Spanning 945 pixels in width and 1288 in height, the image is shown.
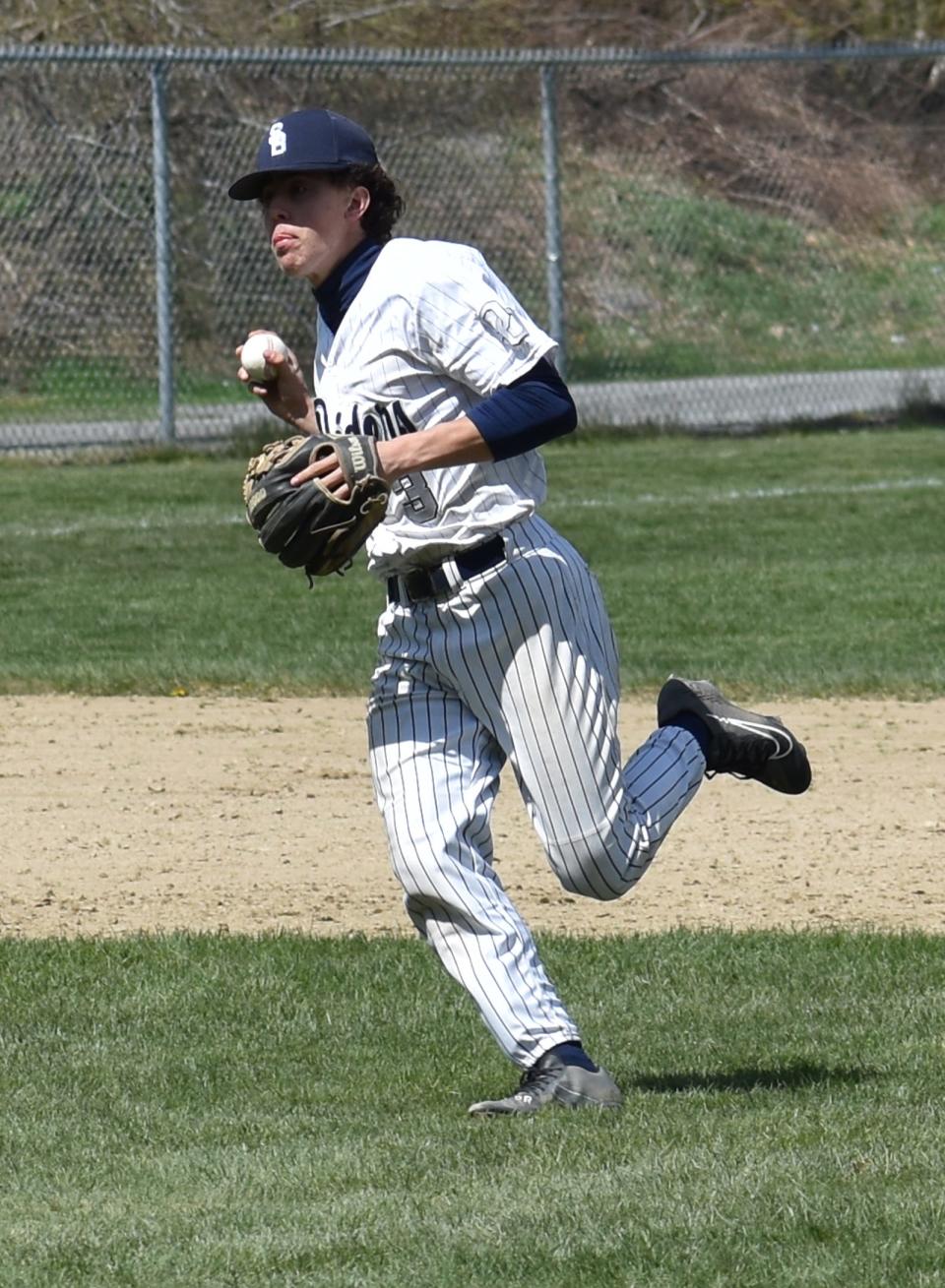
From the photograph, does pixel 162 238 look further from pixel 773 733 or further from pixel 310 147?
pixel 310 147

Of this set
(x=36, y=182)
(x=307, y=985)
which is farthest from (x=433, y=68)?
(x=307, y=985)

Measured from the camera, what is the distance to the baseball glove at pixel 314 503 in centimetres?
399

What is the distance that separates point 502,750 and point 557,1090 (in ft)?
2.01

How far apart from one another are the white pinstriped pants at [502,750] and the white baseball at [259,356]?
1.68 feet

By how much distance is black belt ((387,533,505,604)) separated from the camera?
4.15 m

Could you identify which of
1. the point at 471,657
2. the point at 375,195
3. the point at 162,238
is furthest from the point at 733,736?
the point at 162,238

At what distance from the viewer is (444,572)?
164 inches

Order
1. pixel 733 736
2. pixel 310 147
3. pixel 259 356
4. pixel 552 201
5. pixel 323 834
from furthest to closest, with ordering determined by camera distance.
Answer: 1. pixel 552 201
2. pixel 323 834
3. pixel 733 736
4. pixel 259 356
5. pixel 310 147

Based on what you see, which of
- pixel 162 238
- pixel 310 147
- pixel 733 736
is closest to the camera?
pixel 310 147

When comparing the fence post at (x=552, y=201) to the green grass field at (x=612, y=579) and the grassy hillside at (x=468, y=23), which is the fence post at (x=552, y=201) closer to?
the green grass field at (x=612, y=579)

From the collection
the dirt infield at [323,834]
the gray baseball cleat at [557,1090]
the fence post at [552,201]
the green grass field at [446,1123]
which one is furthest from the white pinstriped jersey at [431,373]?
the fence post at [552,201]

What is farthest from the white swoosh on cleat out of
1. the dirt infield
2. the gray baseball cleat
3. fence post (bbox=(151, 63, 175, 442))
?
fence post (bbox=(151, 63, 175, 442))

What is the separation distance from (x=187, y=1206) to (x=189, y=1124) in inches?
21.6

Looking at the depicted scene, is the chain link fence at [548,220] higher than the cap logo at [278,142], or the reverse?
the cap logo at [278,142]
